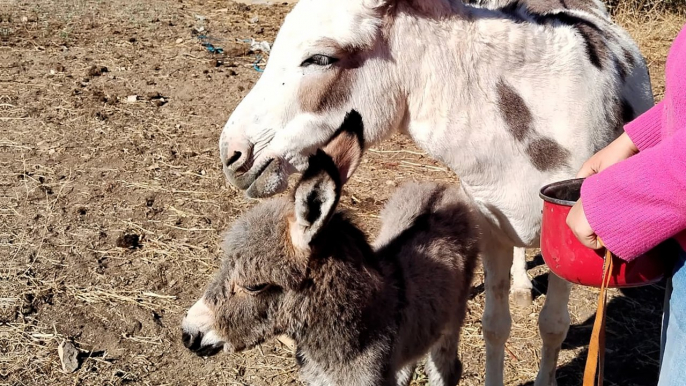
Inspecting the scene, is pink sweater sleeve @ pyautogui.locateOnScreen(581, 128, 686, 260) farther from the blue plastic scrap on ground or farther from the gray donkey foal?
the blue plastic scrap on ground

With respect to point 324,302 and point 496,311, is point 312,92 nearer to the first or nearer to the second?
point 324,302

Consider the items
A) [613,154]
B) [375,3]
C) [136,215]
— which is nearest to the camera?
[613,154]

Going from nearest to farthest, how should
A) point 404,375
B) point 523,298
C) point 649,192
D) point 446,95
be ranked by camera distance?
point 649,192, point 446,95, point 404,375, point 523,298

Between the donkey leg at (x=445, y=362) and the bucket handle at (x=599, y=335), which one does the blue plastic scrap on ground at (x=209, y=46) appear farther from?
the bucket handle at (x=599, y=335)

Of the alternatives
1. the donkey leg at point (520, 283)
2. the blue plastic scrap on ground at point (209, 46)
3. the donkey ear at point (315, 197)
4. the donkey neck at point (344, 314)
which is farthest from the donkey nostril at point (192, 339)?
the blue plastic scrap on ground at point (209, 46)

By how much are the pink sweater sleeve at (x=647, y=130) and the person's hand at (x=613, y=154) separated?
4 cm

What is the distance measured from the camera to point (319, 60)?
2344 mm

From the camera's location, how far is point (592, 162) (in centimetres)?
204

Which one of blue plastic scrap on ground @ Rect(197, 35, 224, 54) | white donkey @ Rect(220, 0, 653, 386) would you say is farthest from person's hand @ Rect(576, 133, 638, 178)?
blue plastic scrap on ground @ Rect(197, 35, 224, 54)

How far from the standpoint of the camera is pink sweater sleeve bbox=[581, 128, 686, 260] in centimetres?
147

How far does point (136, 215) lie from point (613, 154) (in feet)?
11.3

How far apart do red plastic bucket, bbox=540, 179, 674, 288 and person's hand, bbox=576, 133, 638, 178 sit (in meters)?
0.16

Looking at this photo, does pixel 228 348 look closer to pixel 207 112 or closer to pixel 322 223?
pixel 322 223

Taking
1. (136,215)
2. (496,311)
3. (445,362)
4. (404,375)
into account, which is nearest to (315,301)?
(404,375)
